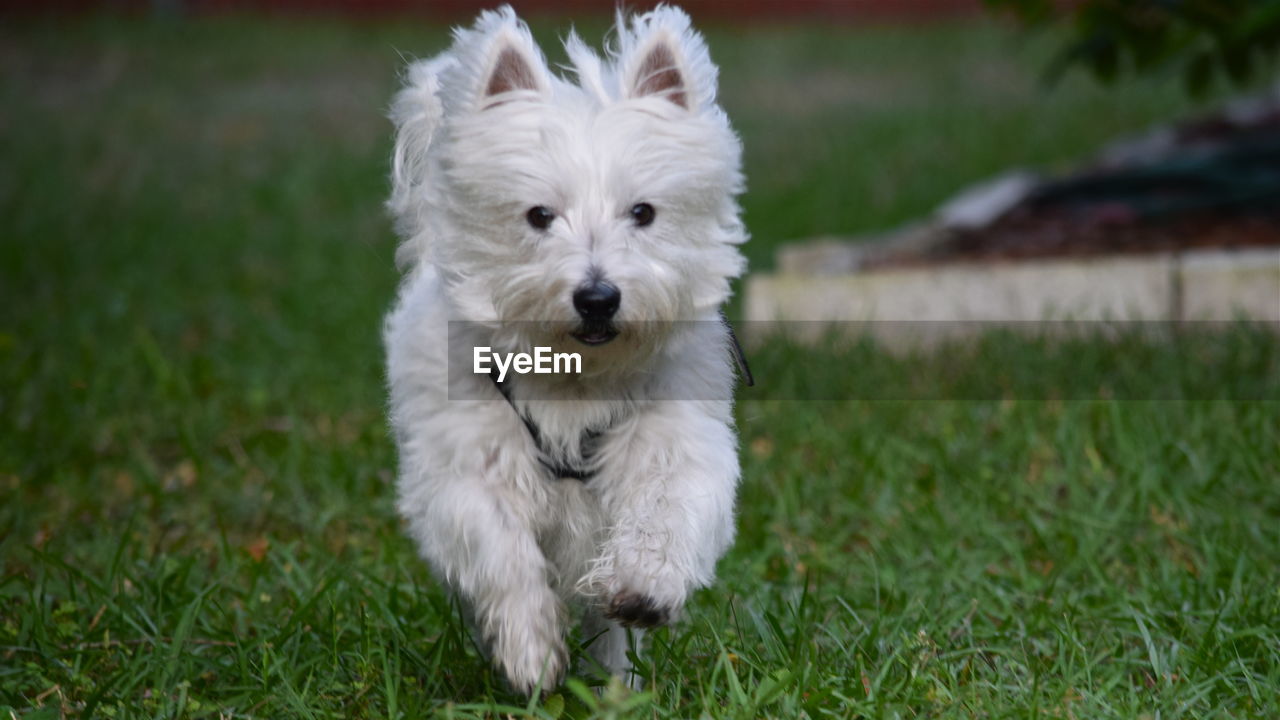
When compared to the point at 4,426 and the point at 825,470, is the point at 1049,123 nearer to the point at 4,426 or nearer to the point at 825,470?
the point at 825,470

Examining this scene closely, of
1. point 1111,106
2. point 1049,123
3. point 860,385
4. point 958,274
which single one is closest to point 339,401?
point 860,385

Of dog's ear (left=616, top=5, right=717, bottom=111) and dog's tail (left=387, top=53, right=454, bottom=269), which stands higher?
dog's ear (left=616, top=5, right=717, bottom=111)

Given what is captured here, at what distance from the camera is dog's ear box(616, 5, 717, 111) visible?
2828 mm

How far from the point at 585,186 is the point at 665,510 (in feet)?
2.14

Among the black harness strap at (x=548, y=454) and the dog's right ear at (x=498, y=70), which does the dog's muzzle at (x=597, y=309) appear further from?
the dog's right ear at (x=498, y=70)

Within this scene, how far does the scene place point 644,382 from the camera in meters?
2.92

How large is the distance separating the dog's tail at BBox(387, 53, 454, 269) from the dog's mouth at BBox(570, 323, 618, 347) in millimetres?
568

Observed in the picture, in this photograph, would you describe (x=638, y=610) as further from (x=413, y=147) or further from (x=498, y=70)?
(x=413, y=147)

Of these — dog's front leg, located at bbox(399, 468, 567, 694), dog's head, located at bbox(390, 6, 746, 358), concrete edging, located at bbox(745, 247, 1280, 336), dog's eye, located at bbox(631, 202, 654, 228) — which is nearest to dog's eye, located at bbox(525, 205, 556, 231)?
dog's head, located at bbox(390, 6, 746, 358)

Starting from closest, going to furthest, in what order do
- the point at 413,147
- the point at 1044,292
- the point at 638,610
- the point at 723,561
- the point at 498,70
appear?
the point at 638,610, the point at 498,70, the point at 413,147, the point at 723,561, the point at 1044,292

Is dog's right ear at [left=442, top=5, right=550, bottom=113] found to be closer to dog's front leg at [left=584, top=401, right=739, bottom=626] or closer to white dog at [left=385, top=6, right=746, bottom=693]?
white dog at [left=385, top=6, right=746, bottom=693]

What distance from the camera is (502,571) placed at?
2.73 m

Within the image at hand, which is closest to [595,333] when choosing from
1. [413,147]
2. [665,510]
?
[665,510]

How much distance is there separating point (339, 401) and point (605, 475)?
3.03 metres
